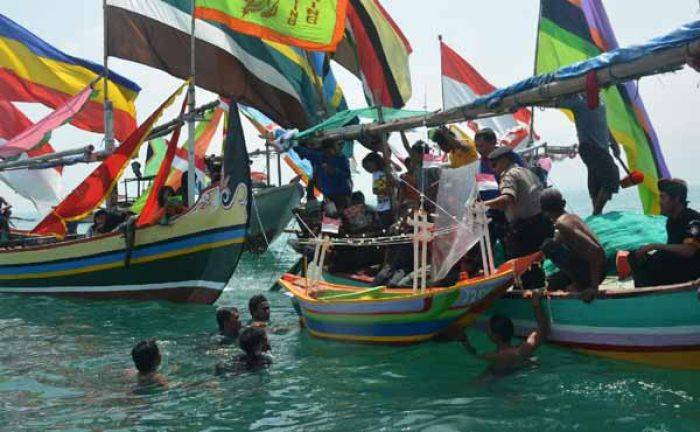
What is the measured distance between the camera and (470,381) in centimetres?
791

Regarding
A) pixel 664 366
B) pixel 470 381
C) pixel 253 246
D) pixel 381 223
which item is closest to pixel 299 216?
pixel 381 223

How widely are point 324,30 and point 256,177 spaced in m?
21.8

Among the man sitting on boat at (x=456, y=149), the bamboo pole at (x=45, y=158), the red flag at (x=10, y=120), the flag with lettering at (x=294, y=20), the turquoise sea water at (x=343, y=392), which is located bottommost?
the turquoise sea water at (x=343, y=392)

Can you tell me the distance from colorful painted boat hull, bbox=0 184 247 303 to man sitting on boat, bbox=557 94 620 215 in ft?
20.8

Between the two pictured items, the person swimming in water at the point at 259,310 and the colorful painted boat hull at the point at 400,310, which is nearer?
the colorful painted boat hull at the point at 400,310

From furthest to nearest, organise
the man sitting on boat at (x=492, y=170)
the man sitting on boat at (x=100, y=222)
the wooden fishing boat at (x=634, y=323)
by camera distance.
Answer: the man sitting on boat at (x=100, y=222), the man sitting on boat at (x=492, y=170), the wooden fishing boat at (x=634, y=323)

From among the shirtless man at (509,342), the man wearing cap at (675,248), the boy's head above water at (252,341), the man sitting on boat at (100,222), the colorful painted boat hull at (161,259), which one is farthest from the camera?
the man sitting on boat at (100,222)

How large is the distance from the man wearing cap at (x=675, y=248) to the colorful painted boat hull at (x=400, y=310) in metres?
1.45

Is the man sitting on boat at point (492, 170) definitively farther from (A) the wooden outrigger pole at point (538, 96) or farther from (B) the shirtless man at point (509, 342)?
(B) the shirtless man at point (509, 342)

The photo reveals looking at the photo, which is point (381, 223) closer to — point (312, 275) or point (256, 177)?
point (312, 275)

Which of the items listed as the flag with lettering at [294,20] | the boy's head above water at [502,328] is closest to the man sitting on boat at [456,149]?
the boy's head above water at [502,328]

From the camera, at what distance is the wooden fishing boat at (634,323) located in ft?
23.0

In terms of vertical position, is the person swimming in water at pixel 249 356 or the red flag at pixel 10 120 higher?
the red flag at pixel 10 120

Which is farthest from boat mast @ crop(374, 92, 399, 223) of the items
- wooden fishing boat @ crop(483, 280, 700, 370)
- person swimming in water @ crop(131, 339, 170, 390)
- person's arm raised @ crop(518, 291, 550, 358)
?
person swimming in water @ crop(131, 339, 170, 390)
